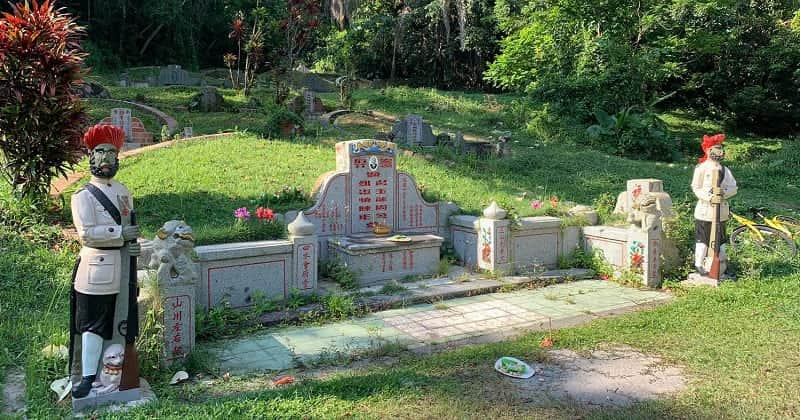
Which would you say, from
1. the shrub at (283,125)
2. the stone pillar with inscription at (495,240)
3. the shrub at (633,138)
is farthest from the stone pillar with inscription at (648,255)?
the shrub at (633,138)

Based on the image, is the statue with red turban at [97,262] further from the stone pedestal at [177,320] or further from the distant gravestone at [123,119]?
the distant gravestone at [123,119]

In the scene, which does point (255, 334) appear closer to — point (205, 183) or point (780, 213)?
point (205, 183)

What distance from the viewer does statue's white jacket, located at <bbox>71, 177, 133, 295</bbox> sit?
13.4ft

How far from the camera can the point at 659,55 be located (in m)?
19.2

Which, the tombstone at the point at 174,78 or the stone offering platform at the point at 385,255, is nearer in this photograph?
the stone offering platform at the point at 385,255

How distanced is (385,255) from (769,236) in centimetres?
532

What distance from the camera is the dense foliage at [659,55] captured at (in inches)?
766

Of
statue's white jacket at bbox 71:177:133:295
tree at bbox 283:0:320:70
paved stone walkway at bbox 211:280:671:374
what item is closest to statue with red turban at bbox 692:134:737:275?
paved stone walkway at bbox 211:280:671:374

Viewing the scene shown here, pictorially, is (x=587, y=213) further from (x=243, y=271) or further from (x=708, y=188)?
(x=243, y=271)

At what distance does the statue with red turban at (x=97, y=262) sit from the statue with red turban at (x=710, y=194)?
21.3 feet

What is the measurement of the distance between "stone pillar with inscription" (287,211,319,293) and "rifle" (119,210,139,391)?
8.59 feet

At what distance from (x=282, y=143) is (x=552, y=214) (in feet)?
21.0

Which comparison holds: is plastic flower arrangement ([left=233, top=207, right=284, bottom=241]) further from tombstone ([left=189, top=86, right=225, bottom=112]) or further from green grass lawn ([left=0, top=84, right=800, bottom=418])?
tombstone ([left=189, top=86, right=225, bottom=112])

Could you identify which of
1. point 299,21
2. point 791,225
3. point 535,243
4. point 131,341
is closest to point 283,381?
point 131,341
